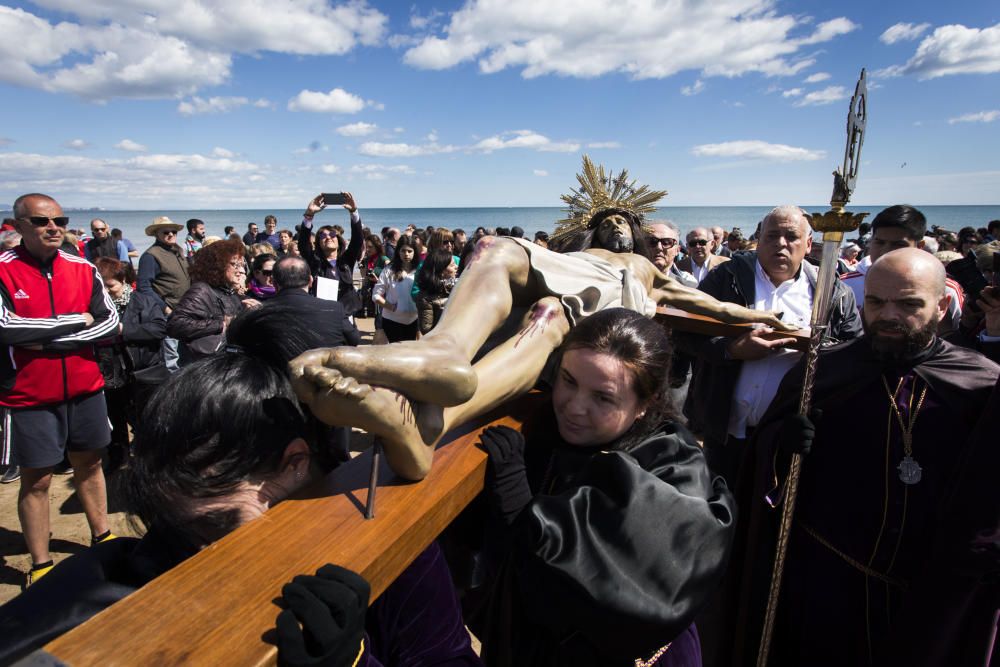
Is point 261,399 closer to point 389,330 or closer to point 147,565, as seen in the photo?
point 147,565

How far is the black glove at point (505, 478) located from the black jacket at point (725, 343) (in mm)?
2020

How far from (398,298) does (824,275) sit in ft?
19.0

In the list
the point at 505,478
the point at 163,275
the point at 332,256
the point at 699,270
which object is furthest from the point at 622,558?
the point at 332,256

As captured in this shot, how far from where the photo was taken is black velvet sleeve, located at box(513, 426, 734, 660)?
51.4 inches

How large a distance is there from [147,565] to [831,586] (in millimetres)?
2617

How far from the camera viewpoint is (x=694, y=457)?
165 centimetres

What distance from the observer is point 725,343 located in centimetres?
322

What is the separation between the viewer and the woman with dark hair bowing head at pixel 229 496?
1.06m

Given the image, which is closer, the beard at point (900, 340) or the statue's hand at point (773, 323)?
the beard at point (900, 340)

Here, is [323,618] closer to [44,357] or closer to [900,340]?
[900,340]

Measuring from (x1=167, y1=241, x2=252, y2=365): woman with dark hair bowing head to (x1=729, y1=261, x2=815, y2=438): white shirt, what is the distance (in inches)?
145

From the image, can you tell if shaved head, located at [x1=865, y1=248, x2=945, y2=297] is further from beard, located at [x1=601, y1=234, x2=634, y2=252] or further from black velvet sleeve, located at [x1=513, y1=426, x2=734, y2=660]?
black velvet sleeve, located at [x1=513, y1=426, x2=734, y2=660]

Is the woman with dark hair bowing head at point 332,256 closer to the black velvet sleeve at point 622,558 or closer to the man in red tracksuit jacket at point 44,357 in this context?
the man in red tracksuit jacket at point 44,357

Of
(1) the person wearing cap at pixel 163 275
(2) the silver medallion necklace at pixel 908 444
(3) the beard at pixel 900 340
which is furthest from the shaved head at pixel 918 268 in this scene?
(1) the person wearing cap at pixel 163 275
